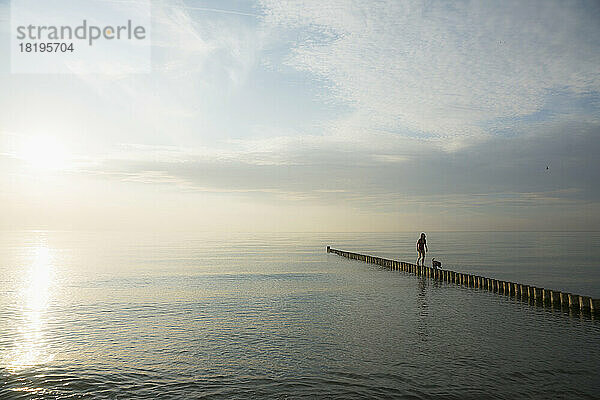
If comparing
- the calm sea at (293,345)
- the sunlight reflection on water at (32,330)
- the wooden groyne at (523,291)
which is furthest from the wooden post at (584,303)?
the sunlight reflection on water at (32,330)

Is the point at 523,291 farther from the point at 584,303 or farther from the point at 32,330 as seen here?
the point at 32,330

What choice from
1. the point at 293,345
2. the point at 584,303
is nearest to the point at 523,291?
the point at 584,303

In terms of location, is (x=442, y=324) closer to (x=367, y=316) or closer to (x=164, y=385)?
(x=367, y=316)

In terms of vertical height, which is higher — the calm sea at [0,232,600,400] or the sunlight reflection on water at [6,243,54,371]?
the sunlight reflection on water at [6,243,54,371]

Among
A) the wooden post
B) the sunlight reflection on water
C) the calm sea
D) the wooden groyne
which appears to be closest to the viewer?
the calm sea

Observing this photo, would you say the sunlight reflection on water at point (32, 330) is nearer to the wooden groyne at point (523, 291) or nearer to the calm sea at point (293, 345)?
the calm sea at point (293, 345)

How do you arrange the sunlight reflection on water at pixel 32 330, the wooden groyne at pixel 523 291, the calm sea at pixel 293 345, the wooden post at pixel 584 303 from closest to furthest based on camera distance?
→ the calm sea at pixel 293 345 < the sunlight reflection on water at pixel 32 330 < the wooden post at pixel 584 303 < the wooden groyne at pixel 523 291

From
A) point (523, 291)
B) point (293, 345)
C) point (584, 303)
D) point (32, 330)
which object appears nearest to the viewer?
point (293, 345)

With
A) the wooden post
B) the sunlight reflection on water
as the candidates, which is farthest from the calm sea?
the wooden post

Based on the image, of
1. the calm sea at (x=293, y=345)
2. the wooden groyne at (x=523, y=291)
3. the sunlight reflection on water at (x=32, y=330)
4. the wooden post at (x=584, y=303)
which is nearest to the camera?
the calm sea at (x=293, y=345)

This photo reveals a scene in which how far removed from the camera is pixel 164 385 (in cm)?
1425

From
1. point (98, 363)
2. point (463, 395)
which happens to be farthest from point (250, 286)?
point (463, 395)

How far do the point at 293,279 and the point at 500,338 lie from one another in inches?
1027

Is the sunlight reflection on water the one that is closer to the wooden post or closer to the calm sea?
the calm sea
